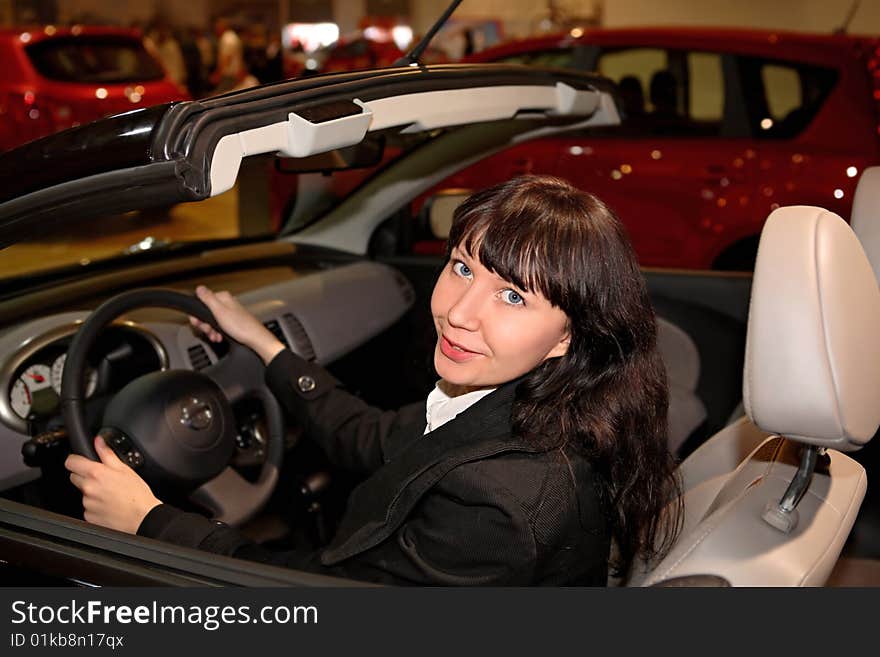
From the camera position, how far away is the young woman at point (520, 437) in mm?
1182

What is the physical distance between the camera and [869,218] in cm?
153

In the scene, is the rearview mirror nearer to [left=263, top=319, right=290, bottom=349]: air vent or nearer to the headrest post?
[left=263, top=319, right=290, bottom=349]: air vent

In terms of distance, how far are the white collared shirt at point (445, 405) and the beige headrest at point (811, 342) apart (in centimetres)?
39

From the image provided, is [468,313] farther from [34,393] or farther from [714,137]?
[714,137]

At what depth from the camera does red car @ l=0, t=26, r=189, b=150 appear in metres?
6.07

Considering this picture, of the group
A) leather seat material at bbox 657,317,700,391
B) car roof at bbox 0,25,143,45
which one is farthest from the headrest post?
car roof at bbox 0,25,143,45

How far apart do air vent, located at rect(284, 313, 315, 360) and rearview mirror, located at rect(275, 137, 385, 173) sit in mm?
390

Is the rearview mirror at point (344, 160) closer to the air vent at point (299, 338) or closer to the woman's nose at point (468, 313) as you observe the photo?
the air vent at point (299, 338)

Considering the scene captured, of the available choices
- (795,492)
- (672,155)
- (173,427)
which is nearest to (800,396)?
(795,492)

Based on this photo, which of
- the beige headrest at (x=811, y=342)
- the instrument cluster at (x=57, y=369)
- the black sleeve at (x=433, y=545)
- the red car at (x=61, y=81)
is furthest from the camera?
the red car at (x=61, y=81)

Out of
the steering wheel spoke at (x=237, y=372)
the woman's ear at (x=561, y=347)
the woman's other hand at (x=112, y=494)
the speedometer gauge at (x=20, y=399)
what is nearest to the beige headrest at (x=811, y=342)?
the woman's ear at (x=561, y=347)

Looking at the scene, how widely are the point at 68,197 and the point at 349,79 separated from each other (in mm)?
467

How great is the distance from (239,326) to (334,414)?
0.27 metres

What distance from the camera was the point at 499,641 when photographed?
0.98 m
